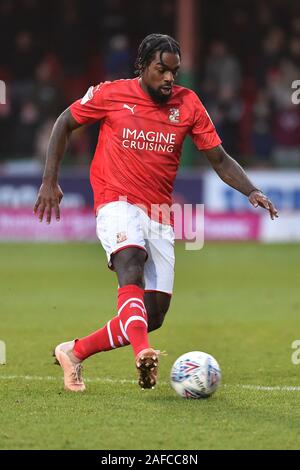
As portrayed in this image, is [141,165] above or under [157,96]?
under

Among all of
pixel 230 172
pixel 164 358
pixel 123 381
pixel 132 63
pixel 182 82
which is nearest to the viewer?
pixel 230 172

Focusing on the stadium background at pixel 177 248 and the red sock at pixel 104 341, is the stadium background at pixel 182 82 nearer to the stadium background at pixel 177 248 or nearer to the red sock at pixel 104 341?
the stadium background at pixel 177 248

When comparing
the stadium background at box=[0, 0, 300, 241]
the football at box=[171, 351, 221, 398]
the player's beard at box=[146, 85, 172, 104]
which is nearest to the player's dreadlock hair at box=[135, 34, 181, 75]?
the player's beard at box=[146, 85, 172, 104]

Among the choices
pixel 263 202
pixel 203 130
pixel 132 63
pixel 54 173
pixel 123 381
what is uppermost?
pixel 132 63

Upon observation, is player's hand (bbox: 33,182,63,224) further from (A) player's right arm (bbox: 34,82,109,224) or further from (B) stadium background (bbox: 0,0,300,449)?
(B) stadium background (bbox: 0,0,300,449)

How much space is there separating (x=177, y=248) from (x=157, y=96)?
38.9ft

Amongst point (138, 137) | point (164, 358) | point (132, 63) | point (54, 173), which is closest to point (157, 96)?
point (138, 137)

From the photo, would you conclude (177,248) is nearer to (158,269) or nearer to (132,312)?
(158,269)

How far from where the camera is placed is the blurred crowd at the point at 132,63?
2100 cm

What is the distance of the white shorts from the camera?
270 inches

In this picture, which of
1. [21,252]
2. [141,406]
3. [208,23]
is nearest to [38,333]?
Result: [141,406]

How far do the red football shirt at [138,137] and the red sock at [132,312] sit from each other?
2.14 feet

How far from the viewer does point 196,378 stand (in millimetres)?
6762

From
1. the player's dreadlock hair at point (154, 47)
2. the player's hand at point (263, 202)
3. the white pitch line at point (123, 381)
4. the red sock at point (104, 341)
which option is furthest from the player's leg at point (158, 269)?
the player's dreadlock hair at point (154, 47)
